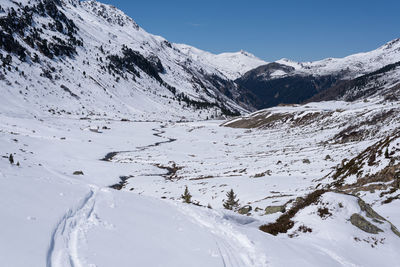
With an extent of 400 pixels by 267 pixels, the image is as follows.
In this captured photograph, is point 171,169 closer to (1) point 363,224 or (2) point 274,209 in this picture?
(2) point 274,209

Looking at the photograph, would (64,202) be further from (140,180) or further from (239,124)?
(239,124)

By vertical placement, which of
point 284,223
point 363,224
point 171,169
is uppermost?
point 171,169

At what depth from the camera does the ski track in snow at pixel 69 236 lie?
7041 mm

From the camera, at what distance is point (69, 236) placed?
8703 millimetres

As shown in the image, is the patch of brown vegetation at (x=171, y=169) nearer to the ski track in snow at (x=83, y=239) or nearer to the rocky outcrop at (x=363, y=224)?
the ski track in snow at (x=83, y=239)

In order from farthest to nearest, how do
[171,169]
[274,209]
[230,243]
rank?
[171,169] → [274,209] → [230,243]

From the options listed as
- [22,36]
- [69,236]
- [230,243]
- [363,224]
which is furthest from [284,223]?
[22,36]

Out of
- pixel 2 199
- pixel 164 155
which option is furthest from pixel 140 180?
pixel 2 199

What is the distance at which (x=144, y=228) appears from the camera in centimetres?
1044

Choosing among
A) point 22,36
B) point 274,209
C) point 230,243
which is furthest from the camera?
point 22,36

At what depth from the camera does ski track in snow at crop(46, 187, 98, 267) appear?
704 centimetres

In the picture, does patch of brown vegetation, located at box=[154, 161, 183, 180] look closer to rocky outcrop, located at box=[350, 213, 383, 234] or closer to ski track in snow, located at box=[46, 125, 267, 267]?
ski track in snow, located at box=[46, 125, 267, 267]

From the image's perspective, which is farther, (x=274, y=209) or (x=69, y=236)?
(x=274, y=209)

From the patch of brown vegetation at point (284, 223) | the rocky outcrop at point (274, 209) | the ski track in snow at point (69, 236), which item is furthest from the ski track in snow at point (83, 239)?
the rocky outcrop at point (274, 209)
